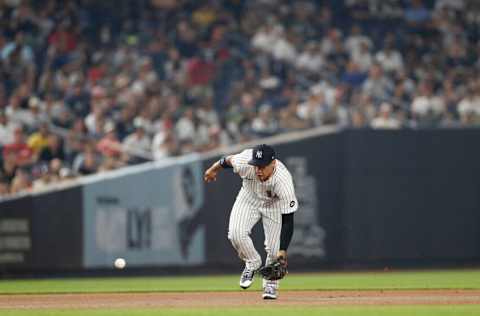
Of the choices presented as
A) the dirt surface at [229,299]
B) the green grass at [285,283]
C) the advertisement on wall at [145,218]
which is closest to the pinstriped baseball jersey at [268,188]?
the dirt surface at [229,299]

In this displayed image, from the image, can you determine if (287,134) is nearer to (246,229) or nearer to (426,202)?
(426,202)

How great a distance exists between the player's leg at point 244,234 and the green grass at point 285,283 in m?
1.97

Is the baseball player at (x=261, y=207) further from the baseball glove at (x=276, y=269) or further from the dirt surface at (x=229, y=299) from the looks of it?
the dirt surface at (x=229, y=299)

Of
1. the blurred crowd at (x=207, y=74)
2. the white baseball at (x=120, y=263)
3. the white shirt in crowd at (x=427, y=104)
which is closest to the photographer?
the white baseball at (x=120, y=263)

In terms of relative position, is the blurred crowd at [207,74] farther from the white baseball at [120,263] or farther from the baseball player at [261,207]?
the baseball player at [261,207]

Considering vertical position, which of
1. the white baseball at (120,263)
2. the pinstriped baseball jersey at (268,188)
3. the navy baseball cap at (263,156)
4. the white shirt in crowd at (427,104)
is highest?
the white shirt in crowd at (427,104)

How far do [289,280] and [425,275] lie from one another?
2.11m

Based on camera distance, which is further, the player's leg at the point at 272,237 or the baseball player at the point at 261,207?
the player's leg at the point at 272,237

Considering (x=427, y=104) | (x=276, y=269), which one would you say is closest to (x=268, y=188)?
(x=276, y=269)

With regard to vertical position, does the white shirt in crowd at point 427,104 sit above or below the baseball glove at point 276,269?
above

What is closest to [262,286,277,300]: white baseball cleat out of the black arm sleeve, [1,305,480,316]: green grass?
the black arm sleeve

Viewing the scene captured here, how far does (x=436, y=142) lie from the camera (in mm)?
17141

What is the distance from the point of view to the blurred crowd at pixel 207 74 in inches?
659

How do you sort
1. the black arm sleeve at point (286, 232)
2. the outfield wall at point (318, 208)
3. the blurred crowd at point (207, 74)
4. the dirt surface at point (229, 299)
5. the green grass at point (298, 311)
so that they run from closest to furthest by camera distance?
the green grass at point (298, 311)
the black arm sleeve at point (286, 232)
the dirt surface at point (229, 299)
the outfield wall at point (318, 208)
the blurred crowd at point (207, 74)
